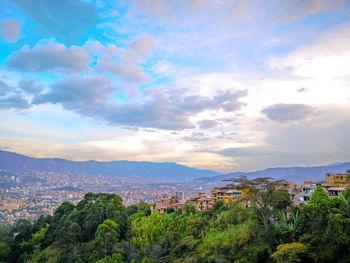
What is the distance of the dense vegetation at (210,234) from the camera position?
12.4m

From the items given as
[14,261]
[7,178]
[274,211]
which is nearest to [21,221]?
[14,261]

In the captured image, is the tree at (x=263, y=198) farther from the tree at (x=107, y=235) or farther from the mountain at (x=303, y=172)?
the mountain at (x=303, y=172)

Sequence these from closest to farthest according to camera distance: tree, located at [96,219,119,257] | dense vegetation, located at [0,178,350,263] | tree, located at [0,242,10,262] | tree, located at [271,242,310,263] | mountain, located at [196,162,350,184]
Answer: tree, located at [271,242,310,263] < dense vegetation, located at [0,178,350,263] < tree, located at [96,219,119,257] < tree, located at [0,242,10,262] < mountain, located at [196,162,350,184]

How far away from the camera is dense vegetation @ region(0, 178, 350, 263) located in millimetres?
12430

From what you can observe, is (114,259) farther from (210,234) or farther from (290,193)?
(290,193)

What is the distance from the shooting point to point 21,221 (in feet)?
107

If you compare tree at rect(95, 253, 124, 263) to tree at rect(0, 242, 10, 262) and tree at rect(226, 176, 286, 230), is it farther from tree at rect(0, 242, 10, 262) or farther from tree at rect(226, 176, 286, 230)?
tree at rect(0, 242, 10, 262)

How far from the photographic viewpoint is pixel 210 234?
17.8 metres

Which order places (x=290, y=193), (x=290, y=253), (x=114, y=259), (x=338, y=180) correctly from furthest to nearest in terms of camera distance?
(x=290, y=193) → (x=338, y=180) → (x=114, y=259) → (x=290, y=253)

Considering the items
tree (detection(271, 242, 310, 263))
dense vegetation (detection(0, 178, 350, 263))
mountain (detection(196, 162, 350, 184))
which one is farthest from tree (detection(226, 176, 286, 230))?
mountain (detection(196, 162, 350, 184))

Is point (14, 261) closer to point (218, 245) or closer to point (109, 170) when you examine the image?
point (218, 245)

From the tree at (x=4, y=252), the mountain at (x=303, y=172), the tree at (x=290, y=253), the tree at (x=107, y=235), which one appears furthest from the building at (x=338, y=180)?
the mountain at (x=303, y=172)

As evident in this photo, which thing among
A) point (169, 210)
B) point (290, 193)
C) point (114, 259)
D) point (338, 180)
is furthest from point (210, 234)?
point (338, 180)

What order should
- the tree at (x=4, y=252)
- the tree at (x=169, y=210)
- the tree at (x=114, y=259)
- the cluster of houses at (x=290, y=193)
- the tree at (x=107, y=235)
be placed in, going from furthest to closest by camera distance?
the tree at (x=169, y=210), the cluster of houses at (x=290, y=193), the tree at (x=4, y=252), the tree at (x=107, y=235), the tree at (x=114, y=259)
